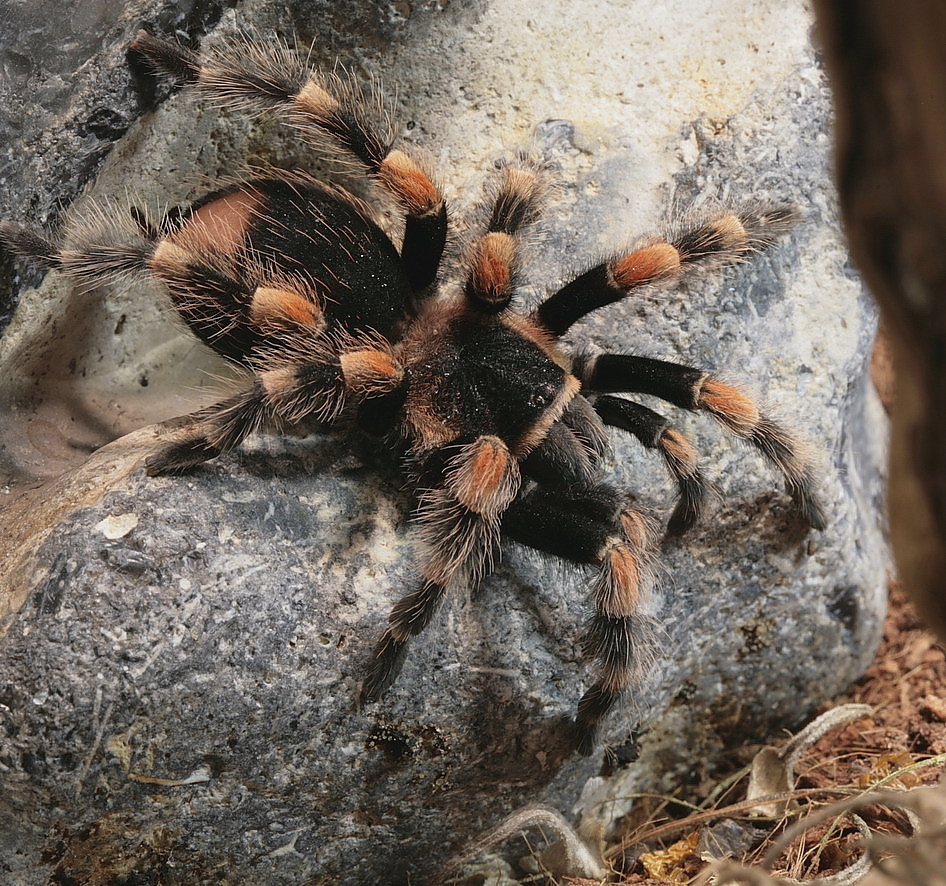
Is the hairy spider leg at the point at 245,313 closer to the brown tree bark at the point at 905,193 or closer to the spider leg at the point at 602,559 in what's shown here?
the spider leg at the point at 602,559

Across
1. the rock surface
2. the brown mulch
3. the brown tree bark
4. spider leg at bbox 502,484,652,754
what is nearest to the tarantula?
spider leg at bbox 502,484,652,754

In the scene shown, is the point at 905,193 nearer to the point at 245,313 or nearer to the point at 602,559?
the point at 602,559

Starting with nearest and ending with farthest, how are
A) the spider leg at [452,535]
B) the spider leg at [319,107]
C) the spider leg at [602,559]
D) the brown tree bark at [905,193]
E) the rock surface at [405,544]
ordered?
the brown tree bark at [905,193] < the rock surface at [405,544] < the spider leg at [452,535] < the spider leg at [602,559] < the spider leg at [319,107]

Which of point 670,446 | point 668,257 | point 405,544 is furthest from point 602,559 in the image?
point 668,257

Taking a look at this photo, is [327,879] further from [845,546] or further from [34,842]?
[845,546]

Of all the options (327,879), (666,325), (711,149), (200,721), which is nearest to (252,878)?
(327,879)

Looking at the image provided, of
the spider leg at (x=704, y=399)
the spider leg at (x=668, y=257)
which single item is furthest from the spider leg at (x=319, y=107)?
the spider leg at (x=704, y=399)
